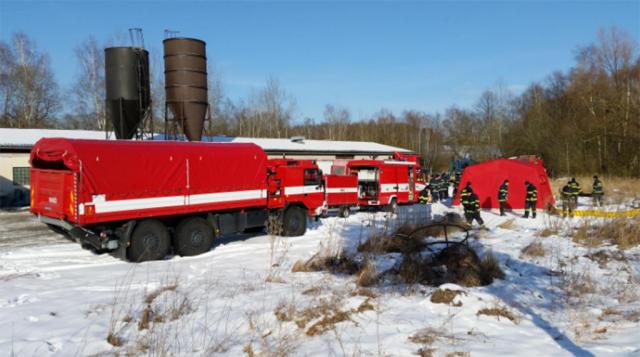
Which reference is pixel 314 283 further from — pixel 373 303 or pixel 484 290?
pixel 484 290

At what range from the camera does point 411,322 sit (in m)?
5.86

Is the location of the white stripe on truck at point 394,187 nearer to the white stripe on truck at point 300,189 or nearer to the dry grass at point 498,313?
the white stripe on truck at point 300,189

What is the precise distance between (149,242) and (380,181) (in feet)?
43.2

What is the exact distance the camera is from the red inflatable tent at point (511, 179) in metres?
21.0

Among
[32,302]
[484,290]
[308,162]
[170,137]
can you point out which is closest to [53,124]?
[170,137]

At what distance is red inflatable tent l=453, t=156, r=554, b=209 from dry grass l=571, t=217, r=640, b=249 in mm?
8288

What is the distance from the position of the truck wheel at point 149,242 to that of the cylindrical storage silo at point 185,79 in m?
10.5

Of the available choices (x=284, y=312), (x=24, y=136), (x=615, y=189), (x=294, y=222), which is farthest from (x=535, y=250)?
(x=24, y=136)

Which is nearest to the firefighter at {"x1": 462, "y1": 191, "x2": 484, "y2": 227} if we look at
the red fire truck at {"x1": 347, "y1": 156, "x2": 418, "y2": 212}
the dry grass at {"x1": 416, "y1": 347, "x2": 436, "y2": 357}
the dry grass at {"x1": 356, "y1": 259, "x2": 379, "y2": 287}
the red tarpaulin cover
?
the red fire truck at {"x1": 347, "y1": 156, "x2": 418, "y2": 212}

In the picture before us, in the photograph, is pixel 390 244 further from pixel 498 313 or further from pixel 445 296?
pixel 498 313

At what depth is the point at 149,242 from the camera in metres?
11.3

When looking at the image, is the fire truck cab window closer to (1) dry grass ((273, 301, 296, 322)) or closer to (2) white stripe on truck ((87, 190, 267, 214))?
(2) white stripe on truck ((87, 190, 267, 214))

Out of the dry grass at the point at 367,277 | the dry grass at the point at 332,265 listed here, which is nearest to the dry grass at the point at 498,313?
the dry grass at the point at 367,277

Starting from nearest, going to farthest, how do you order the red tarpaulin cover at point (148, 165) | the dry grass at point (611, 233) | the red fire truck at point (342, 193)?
the red tarpaulin cover at point (148, 165)
the dry grass at point (611, 233)
the red fire truck at point (342, 193)
